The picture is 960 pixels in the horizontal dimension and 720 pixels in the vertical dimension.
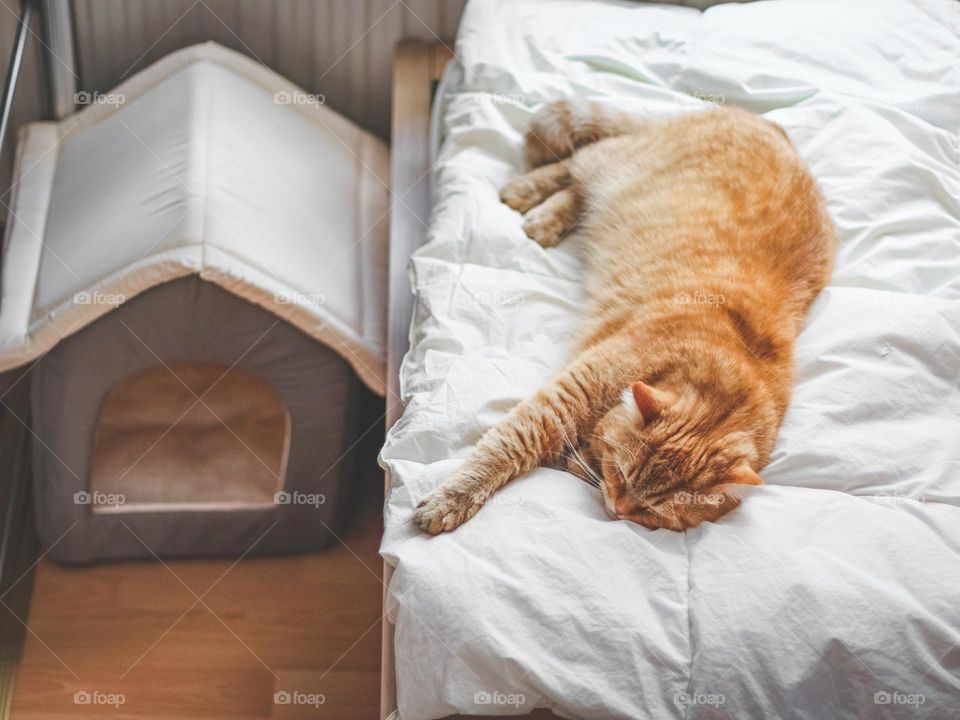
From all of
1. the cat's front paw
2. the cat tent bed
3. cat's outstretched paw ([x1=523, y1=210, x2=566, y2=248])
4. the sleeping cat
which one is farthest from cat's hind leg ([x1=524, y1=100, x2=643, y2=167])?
the cat's front paw

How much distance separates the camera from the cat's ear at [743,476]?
1378 millimetres

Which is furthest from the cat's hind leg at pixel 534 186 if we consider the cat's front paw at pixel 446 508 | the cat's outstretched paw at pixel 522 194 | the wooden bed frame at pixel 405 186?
the cat's front paw at pixel 446 508

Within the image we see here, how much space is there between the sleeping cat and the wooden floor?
0.71m

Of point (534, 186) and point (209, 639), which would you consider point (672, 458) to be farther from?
point (209, 639)

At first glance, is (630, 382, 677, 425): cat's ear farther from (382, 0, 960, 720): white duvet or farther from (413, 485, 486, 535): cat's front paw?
(413, 485, 486, 535): cat's front paw

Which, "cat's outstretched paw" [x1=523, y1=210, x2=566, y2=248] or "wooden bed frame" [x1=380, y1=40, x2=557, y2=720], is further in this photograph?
"cat's outstretched paw" [x1=523, y1=210, x2=566, y2=248]

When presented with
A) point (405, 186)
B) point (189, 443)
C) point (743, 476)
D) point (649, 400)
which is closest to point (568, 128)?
point (405, 186)

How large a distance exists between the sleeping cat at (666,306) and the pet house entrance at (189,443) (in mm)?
726

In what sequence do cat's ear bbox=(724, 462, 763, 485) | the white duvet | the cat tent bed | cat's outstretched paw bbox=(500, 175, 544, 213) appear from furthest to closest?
cat's outstretched paw bbox=(500, 175, 544, 213), the cat tent bed, cat's ear bbox=(724, 462, 763, 485), the white duvet

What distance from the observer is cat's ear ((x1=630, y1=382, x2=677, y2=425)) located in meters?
1.46

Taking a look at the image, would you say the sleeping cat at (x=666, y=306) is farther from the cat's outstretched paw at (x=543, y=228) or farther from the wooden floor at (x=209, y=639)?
the wooden floor at (x=209, y=639)

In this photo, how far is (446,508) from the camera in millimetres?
1402

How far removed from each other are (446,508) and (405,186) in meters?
1.06

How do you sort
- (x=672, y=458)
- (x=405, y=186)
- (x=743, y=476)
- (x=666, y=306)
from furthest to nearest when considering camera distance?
1. (x=405, y=186)
2. (x=666, y=306)
3. (x=672, y=458)
4. (x=743, y=476)
